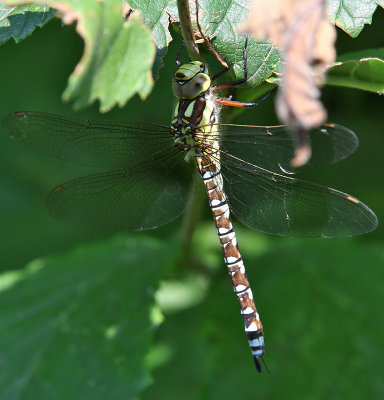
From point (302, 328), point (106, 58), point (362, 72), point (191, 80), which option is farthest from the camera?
point (302, 328)

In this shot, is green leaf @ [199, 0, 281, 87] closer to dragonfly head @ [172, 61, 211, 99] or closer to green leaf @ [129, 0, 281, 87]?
green leaf @ [129, 0, 281, 87]

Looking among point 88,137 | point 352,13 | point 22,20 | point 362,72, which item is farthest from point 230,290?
point 22,20

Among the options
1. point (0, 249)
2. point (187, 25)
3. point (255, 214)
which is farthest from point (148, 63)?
point (0, 249)

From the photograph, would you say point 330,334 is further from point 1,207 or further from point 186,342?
point 1,207

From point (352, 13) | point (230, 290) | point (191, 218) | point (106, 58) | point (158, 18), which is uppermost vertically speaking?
point (106, 58)

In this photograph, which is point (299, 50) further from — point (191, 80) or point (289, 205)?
point (289, 205)

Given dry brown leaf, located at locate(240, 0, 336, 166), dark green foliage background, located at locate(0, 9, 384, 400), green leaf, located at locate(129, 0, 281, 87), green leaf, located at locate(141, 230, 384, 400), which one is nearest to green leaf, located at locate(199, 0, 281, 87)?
green leaf, located at locate(129, 0, 281, 87)

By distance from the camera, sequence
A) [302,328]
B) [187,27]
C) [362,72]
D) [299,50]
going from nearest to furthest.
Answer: [299,50] → [187,27] → [362,72] → [302,328]

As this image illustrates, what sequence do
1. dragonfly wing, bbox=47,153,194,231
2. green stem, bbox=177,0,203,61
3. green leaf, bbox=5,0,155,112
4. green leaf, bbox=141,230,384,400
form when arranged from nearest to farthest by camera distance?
green leaf, bbox=5,0,155,112 < green stem, bbox=177,0,203,61 < dragonfly wing, bbox=47,153,194,231 < green leaf, bbox=141,230,384,400
